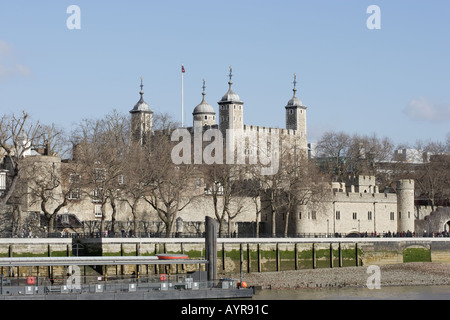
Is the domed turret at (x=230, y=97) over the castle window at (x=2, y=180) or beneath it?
over

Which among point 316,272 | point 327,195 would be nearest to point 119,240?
point 316,272

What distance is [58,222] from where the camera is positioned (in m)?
83.4

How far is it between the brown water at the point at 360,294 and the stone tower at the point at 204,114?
75.1m

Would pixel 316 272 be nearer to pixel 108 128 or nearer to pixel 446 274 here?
pixel 446 274

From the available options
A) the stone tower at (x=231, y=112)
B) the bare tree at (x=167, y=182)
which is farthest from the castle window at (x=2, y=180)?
the stone tower at (x=231, y=112)

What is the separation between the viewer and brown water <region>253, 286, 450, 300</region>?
6291 cm

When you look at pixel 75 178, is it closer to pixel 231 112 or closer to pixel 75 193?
pixel 75 193

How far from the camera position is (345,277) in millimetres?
74812

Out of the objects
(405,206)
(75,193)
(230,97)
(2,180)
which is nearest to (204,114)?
(230,97)

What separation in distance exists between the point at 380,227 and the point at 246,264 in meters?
28.8

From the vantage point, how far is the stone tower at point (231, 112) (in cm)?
13912

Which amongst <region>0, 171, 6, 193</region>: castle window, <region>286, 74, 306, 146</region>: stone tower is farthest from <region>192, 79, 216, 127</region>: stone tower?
<region>0, 171, 6, 193</region>: castle window

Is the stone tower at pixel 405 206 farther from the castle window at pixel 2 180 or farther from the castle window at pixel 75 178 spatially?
the castle window at pixel 2 180

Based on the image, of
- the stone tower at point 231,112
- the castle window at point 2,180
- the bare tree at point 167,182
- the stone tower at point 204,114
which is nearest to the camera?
the bare tree at point 167,182
